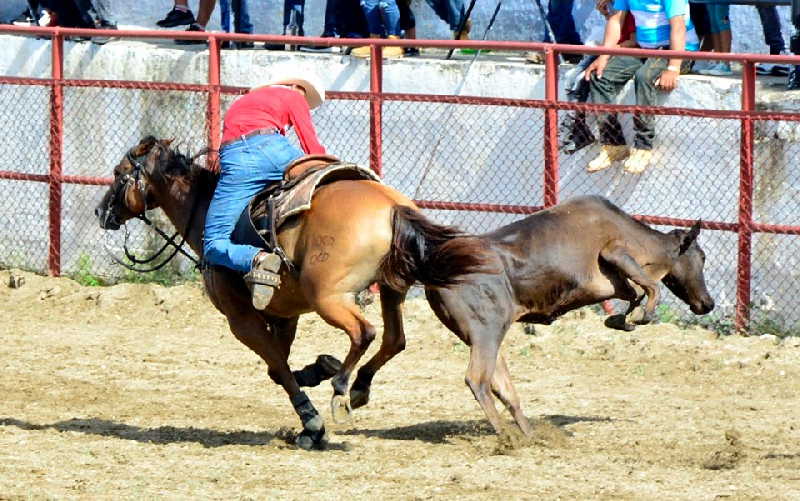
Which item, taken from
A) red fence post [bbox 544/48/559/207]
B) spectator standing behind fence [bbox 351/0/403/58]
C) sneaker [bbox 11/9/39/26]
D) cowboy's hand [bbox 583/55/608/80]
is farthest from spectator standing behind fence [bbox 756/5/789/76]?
sneaker [bbox 11/9/39/26]

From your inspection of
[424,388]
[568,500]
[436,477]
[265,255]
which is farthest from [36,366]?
[568,500]

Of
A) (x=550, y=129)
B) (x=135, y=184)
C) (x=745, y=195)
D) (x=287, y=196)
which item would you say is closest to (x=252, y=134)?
(x=287, y=196)

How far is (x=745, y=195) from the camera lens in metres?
10.9

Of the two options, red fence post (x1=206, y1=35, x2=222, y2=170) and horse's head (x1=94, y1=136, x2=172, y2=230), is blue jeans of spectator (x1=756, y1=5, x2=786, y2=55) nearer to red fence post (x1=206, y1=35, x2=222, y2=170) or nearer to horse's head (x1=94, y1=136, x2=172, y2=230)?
red fence post (x1=206, y1=35, x2=222, y2=170)

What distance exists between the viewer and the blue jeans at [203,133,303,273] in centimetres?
823

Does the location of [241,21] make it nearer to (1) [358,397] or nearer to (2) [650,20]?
(2) [650,20]

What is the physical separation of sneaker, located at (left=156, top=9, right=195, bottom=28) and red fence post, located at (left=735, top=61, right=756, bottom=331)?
6.11 metres

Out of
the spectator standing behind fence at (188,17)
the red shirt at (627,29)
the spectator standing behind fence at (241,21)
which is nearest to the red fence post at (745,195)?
the red shirt at (627,29)

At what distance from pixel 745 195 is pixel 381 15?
3.89 m

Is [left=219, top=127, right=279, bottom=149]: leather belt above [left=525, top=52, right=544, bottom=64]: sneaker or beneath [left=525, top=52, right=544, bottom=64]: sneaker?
beneath

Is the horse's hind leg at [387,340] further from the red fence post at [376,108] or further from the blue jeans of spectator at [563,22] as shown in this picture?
the blue jeans of spectator at [563,22]

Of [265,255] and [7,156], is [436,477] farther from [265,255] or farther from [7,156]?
[7,156]

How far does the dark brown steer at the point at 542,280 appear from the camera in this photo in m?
8.09

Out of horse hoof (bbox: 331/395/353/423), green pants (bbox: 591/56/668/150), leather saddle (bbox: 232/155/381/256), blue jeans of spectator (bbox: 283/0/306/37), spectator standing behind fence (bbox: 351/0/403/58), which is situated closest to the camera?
Result: horse hoof (bbox: 331/395/353/423)
